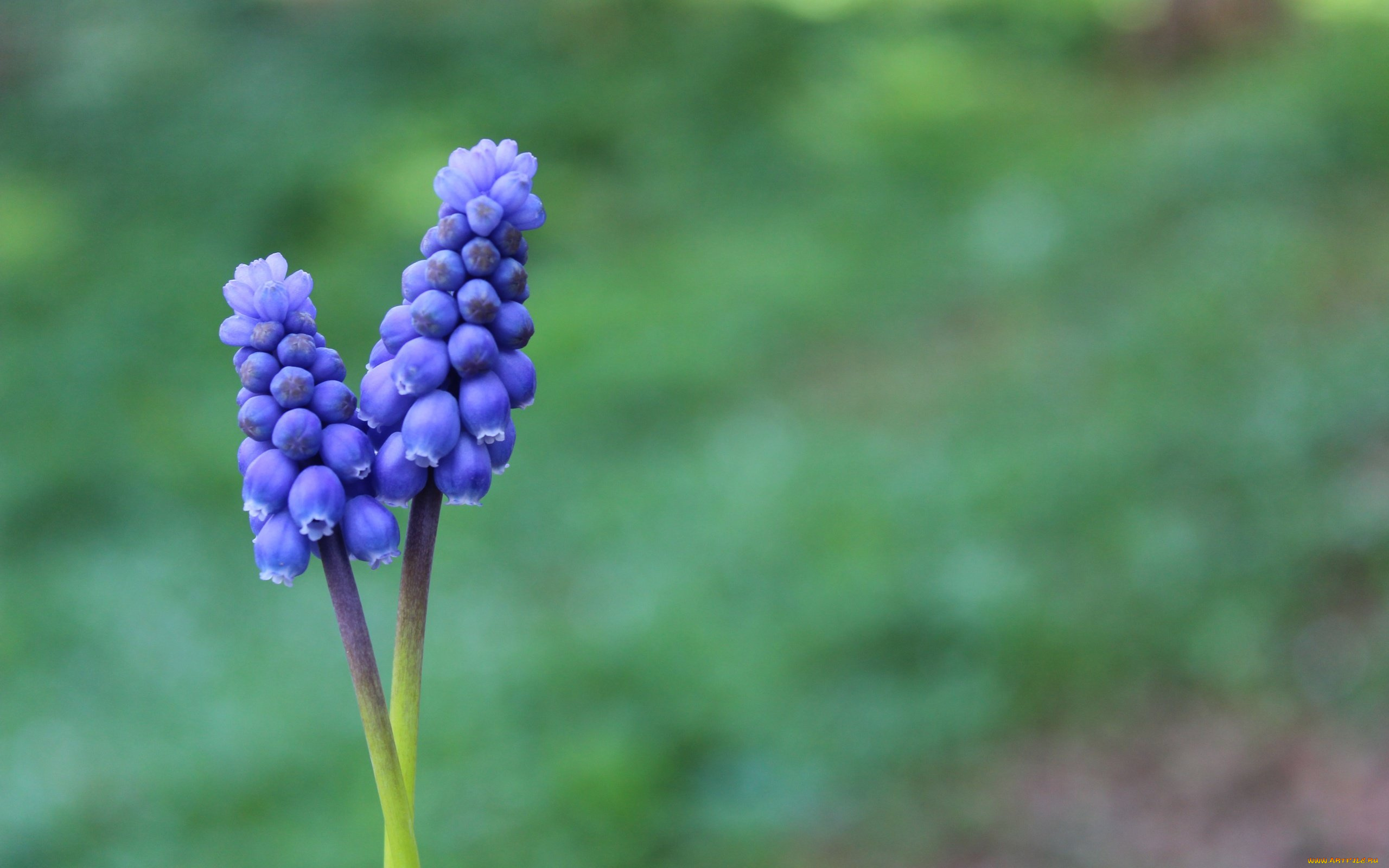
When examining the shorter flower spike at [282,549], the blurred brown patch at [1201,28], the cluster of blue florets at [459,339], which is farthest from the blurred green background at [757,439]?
the cluster of blue florets at [459,339]

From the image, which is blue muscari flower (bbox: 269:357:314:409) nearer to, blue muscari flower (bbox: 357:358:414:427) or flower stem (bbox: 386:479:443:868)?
blue muscari flower (bbox: 357:358:414:427)

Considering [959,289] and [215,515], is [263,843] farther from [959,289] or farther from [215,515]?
[959,289]

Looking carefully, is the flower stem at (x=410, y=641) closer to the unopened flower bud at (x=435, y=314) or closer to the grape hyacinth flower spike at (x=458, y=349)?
the grape hyacinth flower spike at (x=458, y=349)

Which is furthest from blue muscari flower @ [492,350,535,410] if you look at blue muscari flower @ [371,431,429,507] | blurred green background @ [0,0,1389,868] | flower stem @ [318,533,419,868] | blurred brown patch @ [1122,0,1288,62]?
blurred brown patch @ [1122,0,1288,62]

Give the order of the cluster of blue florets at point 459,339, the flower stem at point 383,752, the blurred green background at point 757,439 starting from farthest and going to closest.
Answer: the blurred green background at point 757,439 → the cluster of blue florets at point 459,339 → the flower stem at point 383,752

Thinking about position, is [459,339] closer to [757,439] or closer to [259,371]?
[259,371]

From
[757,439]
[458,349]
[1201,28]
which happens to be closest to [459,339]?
[458,349]
